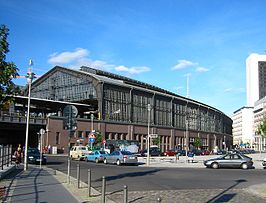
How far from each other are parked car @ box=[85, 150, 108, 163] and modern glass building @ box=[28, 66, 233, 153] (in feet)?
102

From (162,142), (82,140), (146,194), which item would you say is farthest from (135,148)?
(146,194)

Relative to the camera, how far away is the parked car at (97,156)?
140ft

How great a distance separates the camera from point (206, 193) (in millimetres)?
14805

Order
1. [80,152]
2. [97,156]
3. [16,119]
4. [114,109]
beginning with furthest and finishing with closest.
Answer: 1. [114,109]
2. [16,119]
3. [80,152]
4. [97,156]

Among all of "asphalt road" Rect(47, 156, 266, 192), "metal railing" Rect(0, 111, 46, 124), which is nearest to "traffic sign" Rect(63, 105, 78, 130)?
"asphalt road" Rect(47, 156, 266, 192)

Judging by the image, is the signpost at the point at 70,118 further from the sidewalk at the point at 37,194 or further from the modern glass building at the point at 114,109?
the modern glass building at the point at 114,109

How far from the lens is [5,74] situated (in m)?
13.2

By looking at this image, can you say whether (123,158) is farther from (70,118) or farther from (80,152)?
(70,118)

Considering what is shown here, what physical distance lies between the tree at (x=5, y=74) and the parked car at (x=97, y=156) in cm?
2886

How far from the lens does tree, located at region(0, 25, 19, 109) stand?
13250mm

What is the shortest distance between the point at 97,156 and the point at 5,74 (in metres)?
31.0

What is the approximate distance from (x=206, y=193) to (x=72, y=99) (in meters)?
82.2

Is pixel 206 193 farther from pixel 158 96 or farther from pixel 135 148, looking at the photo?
pixel 158 96

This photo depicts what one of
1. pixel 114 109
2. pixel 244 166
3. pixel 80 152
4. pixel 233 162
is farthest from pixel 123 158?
pixel 114 109
